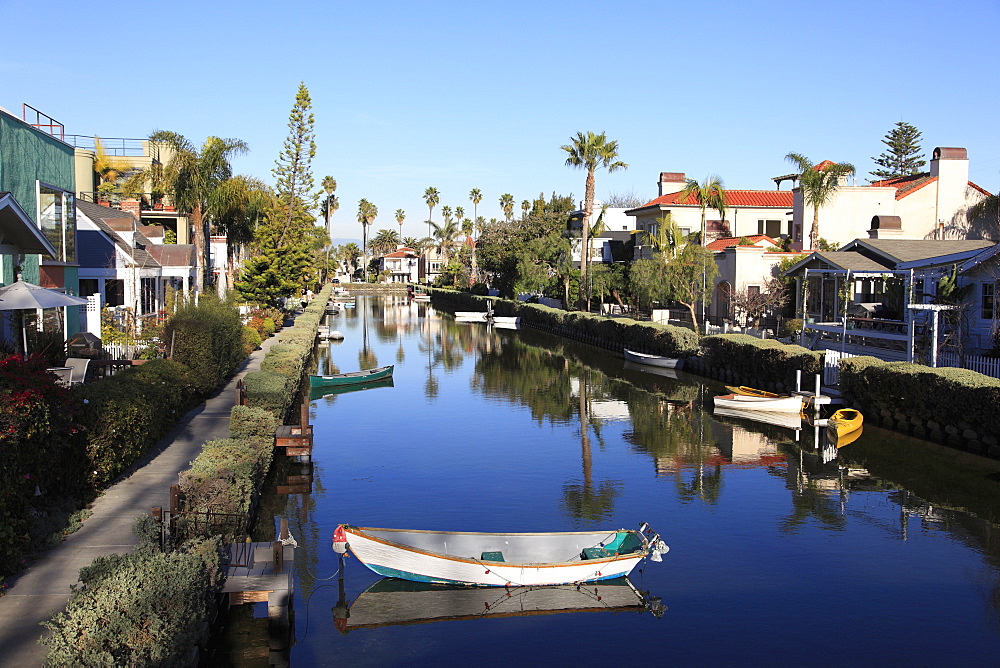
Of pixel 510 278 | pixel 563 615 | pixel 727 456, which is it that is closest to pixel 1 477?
pixel 563 615

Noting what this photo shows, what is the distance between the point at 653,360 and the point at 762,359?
31.9ft

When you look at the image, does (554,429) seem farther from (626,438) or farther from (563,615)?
(563,615)

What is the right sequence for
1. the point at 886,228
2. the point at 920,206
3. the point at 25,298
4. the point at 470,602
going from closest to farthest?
1. the point at 470,602
2. the point at 25,298
3. the point at 886,228
4. the point at 920,206

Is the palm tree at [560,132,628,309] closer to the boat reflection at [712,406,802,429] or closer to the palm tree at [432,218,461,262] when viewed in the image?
the boat reflection at [712,406,802,429]

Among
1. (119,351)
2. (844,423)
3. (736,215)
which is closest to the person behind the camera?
(844,423)

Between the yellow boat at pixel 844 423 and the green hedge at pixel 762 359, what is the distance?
14.5 ft

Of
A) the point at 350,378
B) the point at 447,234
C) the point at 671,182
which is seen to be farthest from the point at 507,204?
the point at 350,378

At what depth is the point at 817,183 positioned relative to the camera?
53.7 m

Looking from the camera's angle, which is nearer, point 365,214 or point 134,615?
point 134,615

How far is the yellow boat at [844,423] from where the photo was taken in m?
26.7

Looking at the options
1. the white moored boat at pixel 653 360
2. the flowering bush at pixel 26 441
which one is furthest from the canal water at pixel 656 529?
the white moored boat at pixel 653 360

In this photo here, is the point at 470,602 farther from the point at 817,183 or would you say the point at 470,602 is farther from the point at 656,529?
the point at 817,183

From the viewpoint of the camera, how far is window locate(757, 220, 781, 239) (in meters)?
68.8

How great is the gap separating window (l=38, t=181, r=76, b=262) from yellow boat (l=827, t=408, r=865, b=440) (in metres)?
23.5
